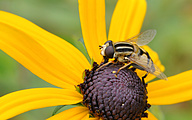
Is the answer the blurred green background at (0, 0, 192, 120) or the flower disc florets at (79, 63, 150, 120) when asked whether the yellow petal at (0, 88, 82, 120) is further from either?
the blurred green background at (0, 0, 192, 120)

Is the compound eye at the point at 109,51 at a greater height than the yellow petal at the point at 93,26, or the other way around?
the yellow petal at the point at 93,26

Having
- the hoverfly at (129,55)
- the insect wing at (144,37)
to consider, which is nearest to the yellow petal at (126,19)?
the insect wing at (144,37)

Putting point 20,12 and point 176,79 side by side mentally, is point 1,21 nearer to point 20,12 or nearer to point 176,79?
point 176,79

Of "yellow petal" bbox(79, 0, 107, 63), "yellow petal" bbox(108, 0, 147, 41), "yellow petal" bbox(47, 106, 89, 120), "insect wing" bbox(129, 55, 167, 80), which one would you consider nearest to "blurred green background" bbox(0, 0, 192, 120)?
"yellow petal" bbox(108, 0, 147, 41)

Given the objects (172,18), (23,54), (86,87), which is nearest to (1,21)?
(23,54)

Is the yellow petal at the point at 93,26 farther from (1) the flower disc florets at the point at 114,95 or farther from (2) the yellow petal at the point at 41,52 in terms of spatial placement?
(1) the flower disc florets at the point at 114,95
